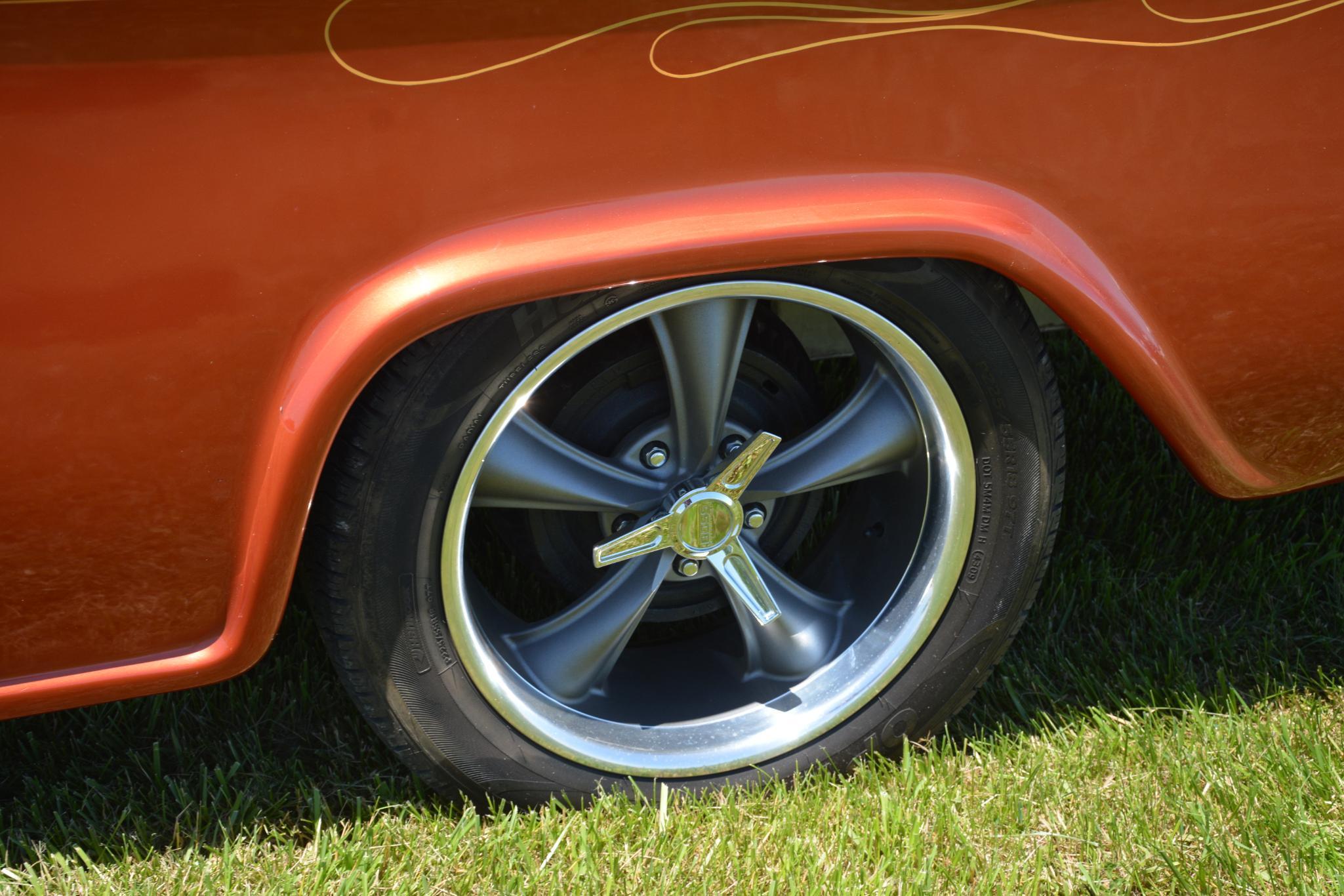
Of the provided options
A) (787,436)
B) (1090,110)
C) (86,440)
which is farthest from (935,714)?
(86,440)

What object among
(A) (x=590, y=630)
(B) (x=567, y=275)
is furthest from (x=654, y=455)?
(B) (x=567, y=275)

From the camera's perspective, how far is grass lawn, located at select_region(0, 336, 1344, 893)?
1.79m

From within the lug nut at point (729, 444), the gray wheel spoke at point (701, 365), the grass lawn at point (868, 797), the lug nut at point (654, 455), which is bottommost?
the grass lawn at point (868, 797)

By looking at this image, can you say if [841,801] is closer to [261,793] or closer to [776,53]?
[261,793]

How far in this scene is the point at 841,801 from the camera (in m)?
1.91

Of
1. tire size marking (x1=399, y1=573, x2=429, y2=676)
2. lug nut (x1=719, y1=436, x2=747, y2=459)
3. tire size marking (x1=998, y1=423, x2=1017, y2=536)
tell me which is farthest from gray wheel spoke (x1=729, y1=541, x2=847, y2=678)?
tire size marking (x1=399, y1=573, x2=429, y2=676)

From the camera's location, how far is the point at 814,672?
2.00 meters

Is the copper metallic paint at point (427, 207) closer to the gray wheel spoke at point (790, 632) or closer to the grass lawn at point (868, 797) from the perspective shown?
the grass lawn at point (868, 797)

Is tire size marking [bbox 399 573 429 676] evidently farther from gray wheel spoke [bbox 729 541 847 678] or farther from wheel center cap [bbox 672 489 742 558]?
gray wheel spoke [bbox 729 541 847 678]

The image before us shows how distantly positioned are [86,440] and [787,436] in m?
1.14

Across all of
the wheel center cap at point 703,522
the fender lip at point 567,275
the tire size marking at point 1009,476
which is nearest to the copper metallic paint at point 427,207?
the fender lip at point 567,275

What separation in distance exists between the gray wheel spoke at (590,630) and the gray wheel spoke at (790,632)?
0.18 metres

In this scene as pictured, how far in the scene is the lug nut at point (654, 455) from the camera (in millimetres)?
1933

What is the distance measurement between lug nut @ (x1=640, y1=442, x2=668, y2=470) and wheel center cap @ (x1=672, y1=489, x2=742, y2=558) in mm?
99
